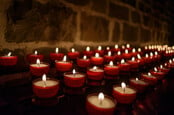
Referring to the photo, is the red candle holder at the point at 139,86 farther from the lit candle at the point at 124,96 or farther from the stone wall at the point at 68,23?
the stone wall at the point at 68,23

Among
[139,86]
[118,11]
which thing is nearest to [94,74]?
[139,86]

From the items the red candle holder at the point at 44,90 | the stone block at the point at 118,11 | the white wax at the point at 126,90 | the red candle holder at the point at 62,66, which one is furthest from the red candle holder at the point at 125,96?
the stone block at the point at 118,11

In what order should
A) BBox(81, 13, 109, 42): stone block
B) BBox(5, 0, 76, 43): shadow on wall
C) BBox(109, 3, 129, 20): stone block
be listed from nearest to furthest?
BBox(5, 0, 76, 43): shadow on wall → BBox(81, 13, 109, 42): stone block → BBox(109, 3, 129, 20): stone block

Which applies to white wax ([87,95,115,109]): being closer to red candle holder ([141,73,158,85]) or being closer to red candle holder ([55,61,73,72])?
red candle holder ([55,61,73,72])

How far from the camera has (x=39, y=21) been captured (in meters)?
2.42

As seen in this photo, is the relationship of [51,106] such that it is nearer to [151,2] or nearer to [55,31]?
[55,31]

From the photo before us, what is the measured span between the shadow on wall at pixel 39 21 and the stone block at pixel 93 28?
0.76 feet

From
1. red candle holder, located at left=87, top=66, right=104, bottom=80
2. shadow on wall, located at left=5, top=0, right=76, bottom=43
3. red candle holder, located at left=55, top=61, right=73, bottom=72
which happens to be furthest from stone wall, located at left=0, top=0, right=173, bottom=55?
red candle holder, located at left=87, top=66, right=104, bottom=80

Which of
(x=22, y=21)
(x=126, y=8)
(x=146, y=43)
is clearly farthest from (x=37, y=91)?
(x=146, y=43)

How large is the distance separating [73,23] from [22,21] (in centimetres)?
86

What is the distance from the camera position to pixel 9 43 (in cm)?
213

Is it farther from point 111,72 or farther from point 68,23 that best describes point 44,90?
point 68,23

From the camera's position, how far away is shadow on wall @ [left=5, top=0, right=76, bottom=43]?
2.15 metres

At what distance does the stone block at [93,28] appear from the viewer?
3.07 m
